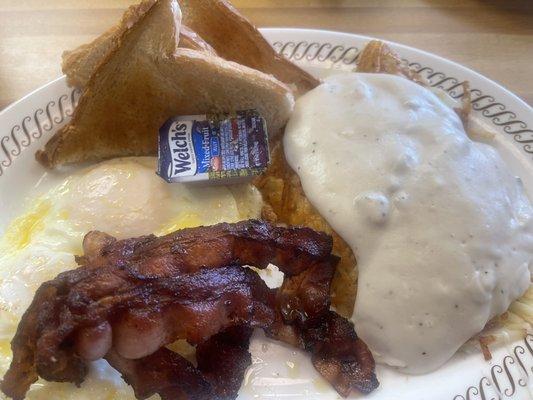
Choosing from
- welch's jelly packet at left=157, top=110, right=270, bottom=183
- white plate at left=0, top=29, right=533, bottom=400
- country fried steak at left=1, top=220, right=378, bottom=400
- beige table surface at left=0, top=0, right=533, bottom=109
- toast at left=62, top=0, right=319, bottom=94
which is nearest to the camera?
country fried steak at left=1, top=220, right=378, bottom=400

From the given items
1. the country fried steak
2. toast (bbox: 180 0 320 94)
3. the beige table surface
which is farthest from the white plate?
the beige table surface

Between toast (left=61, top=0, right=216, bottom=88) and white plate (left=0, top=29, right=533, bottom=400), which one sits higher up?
toast (left=61, top=0, right=216, bottom=88)

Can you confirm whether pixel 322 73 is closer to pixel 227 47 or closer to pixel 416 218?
pixel 227 47

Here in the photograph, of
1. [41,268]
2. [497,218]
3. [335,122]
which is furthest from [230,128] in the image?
[497,218]

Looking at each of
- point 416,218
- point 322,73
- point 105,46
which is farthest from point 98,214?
point 322,73

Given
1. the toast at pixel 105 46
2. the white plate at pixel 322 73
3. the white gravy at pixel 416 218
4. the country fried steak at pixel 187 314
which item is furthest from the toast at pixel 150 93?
the country fried steak at pixel 187 314

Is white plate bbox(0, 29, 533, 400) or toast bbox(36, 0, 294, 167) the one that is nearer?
white plate bbox(0, 29, 533, 400)

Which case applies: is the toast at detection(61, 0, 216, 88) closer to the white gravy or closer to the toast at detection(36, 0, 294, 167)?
the toast at detection(36, 0, 294, 167)

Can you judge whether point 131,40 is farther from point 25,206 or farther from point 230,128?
point 25,206

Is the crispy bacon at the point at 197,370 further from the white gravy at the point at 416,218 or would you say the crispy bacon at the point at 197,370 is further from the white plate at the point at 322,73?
the white gravy at the point at 416,218
